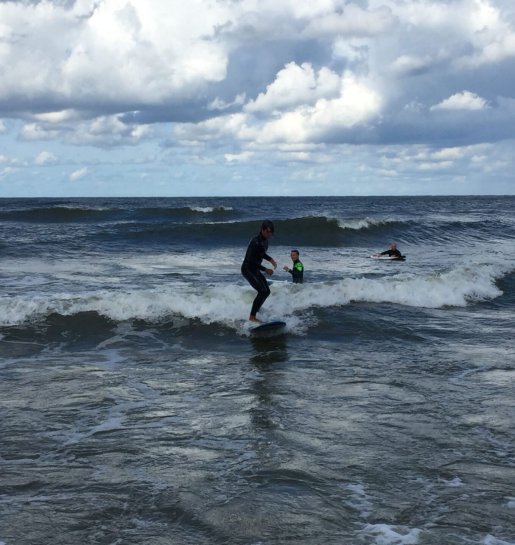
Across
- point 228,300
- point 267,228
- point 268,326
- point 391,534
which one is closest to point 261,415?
point 391,534

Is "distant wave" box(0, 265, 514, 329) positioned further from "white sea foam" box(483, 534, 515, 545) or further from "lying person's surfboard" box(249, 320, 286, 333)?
"white sea foam" box(483, 534, 515, 545)

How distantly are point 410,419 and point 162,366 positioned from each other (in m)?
4.44

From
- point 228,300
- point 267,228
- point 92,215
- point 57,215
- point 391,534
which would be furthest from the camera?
point 92,215

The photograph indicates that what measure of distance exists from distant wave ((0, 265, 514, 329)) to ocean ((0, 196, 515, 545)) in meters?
0.05

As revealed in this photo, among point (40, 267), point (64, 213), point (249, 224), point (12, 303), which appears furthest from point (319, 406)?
point (64, 213)

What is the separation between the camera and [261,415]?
7805 mm

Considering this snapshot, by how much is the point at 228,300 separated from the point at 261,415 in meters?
7.21

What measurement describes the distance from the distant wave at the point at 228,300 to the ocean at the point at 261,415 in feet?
0.17

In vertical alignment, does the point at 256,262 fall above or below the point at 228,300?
above

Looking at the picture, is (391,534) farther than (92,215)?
No

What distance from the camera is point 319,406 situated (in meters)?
8.18

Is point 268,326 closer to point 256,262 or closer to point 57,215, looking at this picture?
point 256,262

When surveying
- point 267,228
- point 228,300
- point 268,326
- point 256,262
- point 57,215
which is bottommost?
point 268,326

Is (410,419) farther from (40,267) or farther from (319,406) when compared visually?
(40,267)
